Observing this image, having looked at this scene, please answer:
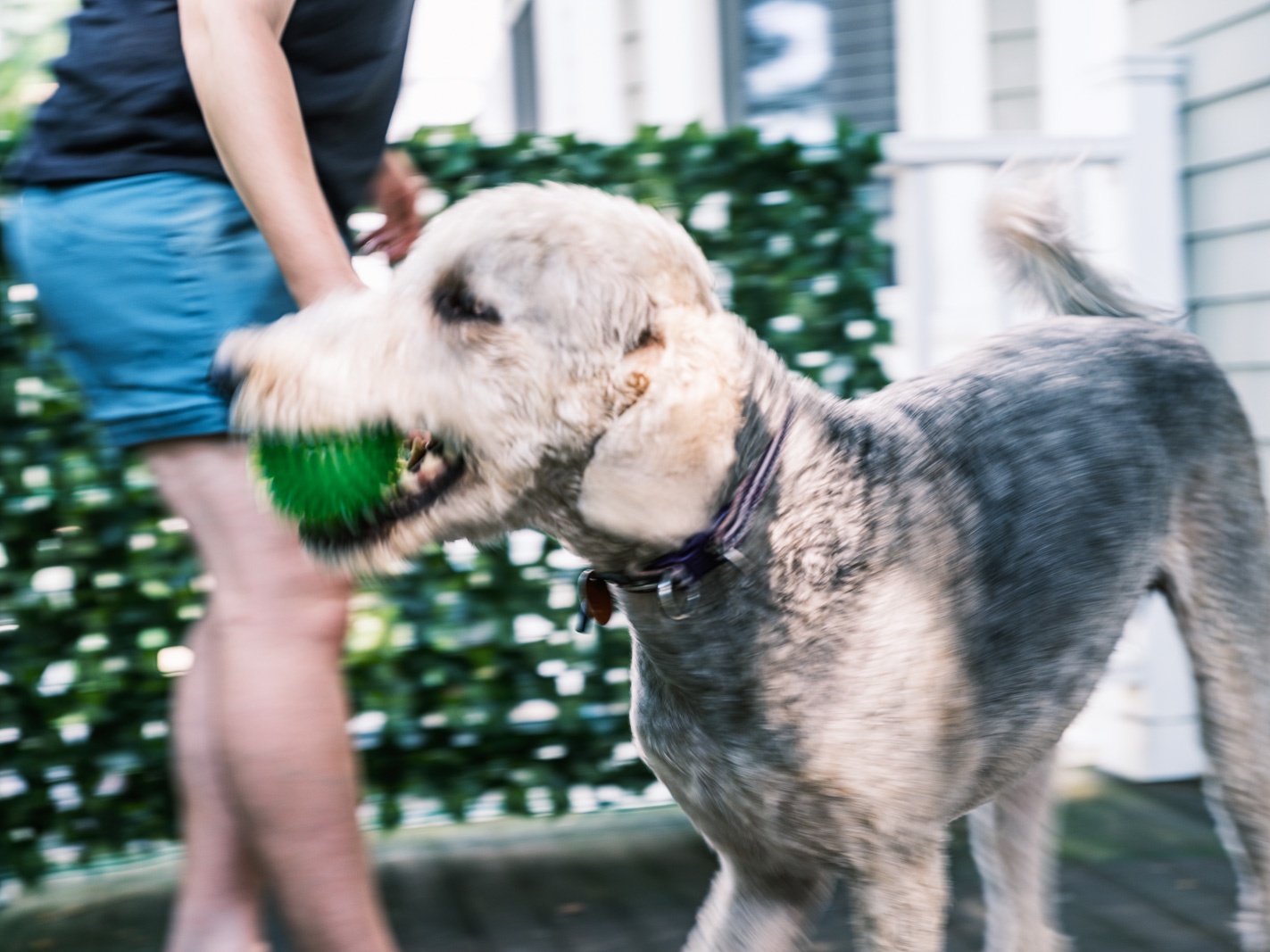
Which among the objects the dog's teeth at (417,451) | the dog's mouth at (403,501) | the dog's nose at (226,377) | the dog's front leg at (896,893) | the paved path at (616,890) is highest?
the dog's nose at (226,377)

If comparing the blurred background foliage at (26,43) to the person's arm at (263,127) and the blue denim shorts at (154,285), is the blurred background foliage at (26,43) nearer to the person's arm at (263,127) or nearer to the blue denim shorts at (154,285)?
the blue denim shorts at (154,285)

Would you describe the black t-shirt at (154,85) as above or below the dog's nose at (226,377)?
above

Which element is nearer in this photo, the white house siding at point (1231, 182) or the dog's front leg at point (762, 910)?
the dog's front leg at point (762, 910)

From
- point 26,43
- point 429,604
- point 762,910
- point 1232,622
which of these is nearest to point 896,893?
point 762,910

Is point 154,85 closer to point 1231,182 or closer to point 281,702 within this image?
point 281,702

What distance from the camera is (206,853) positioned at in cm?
205

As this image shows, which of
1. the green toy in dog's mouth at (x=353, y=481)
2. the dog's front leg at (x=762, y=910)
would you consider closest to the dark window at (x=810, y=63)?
the dog's front leg at (x=762, y=910)

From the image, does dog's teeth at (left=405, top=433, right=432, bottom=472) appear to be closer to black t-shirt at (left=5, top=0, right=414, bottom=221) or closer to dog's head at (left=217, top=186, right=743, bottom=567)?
dog's head at (left=217, top=186, right=743, bottom=567)

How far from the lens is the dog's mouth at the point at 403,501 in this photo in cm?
163

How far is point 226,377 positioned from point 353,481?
199 mm

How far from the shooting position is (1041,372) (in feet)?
7.55

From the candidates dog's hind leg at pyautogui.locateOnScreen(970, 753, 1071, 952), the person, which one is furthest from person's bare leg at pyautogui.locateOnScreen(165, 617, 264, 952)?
dog's hind leg at pyautogui.locateOnScreen(970, 753, 1071, 952)

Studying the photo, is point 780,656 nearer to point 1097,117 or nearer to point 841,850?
point 841,850

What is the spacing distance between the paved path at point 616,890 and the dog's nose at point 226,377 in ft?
6.52
